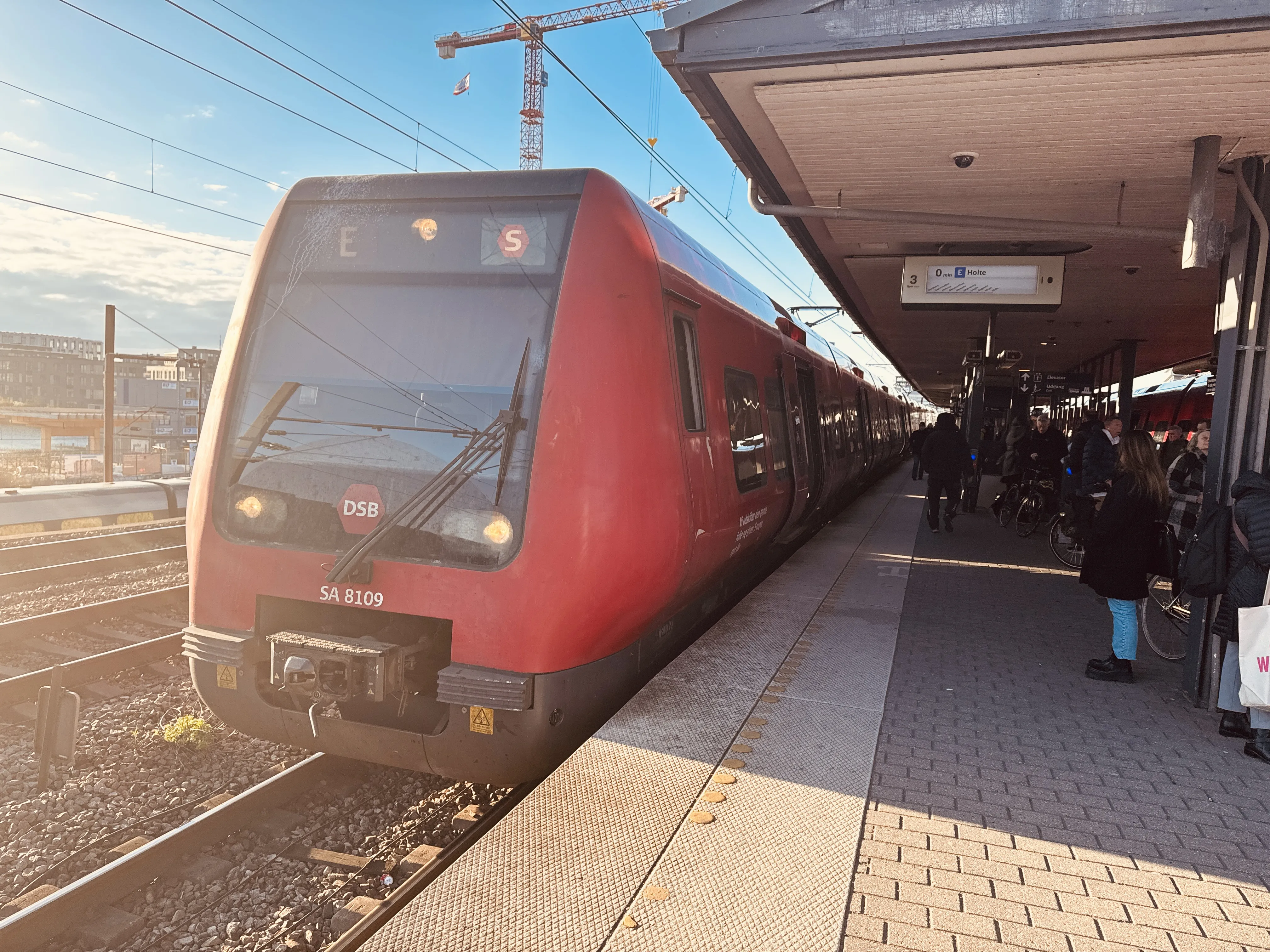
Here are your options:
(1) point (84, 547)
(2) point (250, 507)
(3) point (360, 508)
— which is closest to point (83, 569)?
(1) point (84, 547)

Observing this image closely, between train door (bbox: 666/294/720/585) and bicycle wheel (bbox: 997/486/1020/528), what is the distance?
10484mm

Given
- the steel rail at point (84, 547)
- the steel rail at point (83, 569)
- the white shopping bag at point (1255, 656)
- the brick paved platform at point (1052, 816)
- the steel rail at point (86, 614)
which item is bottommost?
the steel rail at point (84, 547)

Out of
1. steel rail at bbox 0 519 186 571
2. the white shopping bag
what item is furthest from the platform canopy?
steel rail at bbox 0 519 186 571

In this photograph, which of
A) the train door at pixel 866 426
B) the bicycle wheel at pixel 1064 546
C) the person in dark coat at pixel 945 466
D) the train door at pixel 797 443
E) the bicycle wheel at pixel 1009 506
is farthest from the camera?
the train door at pixel 866 426

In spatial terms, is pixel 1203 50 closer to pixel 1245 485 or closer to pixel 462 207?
pixel 1245 485

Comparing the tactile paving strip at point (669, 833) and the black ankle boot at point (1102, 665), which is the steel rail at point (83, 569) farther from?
the black ankle boot at point (1102, 665)

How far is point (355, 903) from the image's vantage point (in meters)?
3.30

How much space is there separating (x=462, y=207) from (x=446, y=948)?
10.1 ft

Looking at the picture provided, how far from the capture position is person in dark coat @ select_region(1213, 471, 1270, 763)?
171 inches

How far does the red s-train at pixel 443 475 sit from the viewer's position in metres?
3.66

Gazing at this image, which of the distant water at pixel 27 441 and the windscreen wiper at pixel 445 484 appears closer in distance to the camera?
the windscreen wiper at pixel 445 484

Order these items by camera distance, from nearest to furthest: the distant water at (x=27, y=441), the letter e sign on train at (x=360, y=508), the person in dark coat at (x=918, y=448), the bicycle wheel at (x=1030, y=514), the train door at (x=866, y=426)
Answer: the letter e sign on train at (x=360, y=508) < the bicycle wheel at (x=1030, y=514) < the person in dark coat at (x=918, y=448) < the train door at (x=866, y=426) < the distant water at (x=27, y=441)

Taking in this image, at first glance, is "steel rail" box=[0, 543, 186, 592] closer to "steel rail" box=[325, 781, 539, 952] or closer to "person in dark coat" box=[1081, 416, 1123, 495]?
"steel rail" box=[325, 781, 539, 952]

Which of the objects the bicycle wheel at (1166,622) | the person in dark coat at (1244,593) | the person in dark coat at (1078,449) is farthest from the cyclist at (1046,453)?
the person in dark coat at (1244,593)
